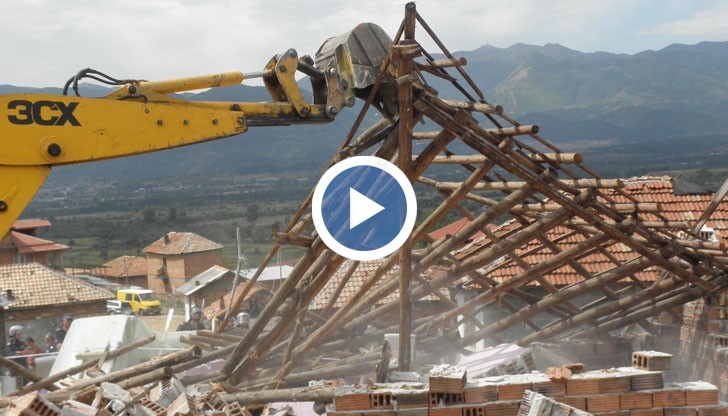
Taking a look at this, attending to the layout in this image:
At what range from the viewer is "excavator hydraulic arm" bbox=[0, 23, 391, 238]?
5.38 metres

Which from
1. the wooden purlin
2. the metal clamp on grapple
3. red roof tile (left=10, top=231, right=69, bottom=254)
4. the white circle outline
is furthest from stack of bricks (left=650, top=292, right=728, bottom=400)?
red roof tile (left=10, top=231, right=69, bottom=254)

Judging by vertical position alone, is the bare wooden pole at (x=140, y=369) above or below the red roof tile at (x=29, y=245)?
below

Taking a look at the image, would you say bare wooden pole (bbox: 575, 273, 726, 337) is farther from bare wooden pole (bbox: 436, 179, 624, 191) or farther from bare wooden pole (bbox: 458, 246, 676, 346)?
bare wooden pole (bbox: 436, 179, 624, 191)

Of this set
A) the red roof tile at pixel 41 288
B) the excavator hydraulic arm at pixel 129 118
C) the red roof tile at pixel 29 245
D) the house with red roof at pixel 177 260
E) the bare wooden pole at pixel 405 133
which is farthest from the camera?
the house with red roof at pixel 177 260

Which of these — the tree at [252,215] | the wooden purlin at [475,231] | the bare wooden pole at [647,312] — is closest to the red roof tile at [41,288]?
the wooden purlin at [475,231]

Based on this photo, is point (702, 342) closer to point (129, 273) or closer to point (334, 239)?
point (334, 239)

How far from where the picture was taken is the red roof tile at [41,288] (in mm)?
36094

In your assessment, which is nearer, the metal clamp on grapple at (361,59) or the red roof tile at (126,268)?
the metal clamp on grapple at (361,59)

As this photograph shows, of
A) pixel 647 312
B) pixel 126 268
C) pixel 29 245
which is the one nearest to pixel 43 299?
pixel 29 245

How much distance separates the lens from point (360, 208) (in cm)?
691

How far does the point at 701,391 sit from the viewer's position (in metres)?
7.64

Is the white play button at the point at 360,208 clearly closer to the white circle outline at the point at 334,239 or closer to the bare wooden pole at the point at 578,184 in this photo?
the white circle outline at the point at 334,239

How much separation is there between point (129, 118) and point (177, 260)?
60411 mm

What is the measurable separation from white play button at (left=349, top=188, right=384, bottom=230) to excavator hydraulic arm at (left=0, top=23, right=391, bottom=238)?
3.13ft
